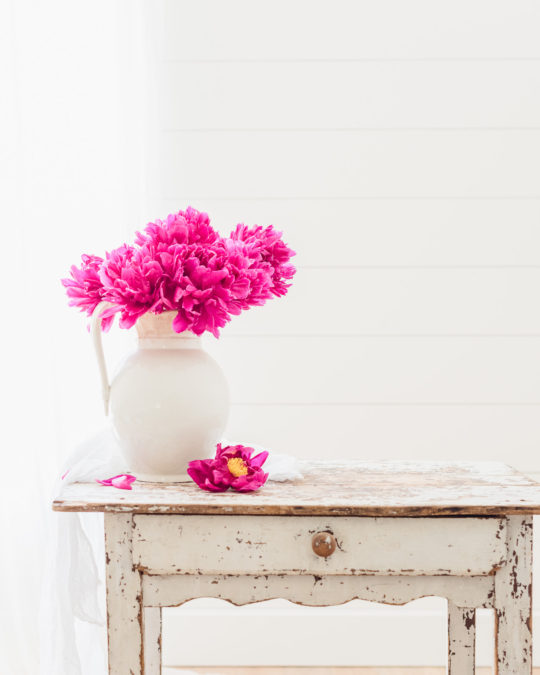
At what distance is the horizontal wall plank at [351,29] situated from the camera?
1.92m

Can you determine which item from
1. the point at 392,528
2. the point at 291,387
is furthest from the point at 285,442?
the point at 392,528

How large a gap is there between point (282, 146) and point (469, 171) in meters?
0.47

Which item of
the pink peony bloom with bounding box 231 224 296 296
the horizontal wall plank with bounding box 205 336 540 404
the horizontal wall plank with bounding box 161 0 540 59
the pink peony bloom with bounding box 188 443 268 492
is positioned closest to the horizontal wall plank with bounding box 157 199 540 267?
the horizontal wall plank with bounding box 205 336 540 404

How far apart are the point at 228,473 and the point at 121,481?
0.17m

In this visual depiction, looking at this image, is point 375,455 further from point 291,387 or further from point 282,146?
Answer: point 282,146

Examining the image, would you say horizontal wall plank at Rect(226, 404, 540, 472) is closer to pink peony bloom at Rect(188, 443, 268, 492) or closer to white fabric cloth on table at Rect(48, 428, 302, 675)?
white fabric cloth on table at Rect(48, 428, 302, 675)

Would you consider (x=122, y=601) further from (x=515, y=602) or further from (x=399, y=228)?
(x=399, y=228)

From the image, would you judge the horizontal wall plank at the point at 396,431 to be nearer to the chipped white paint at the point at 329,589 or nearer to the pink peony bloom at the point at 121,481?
the pink peony bloom at the point at 121,481

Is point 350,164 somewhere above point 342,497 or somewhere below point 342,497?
above

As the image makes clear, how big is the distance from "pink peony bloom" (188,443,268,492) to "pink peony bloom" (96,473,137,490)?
0.34ft

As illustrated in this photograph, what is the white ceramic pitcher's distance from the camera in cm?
117

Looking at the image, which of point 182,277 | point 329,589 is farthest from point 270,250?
point 329,589

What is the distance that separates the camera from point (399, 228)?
1.94m

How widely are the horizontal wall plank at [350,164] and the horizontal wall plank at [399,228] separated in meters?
0.03
